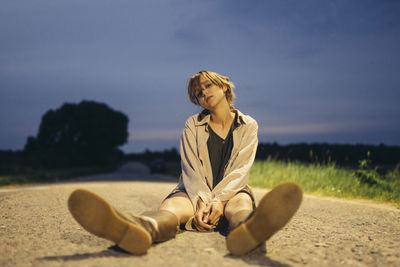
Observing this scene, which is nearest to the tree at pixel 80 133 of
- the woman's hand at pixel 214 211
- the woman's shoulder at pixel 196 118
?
the woman's shoulder at pixel 196 118

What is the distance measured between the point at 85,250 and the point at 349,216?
3.51m

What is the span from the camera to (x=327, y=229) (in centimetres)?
316

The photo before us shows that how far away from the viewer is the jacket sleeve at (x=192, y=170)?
9.07ft

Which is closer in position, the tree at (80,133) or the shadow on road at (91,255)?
the shadow on road at (91,255)

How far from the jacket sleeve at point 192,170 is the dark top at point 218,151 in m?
0.16

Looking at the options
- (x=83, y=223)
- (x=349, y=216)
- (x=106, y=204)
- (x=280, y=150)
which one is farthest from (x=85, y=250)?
(x=280, y=150)


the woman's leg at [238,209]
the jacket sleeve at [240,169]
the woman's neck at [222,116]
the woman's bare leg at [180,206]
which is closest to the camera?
the woman's leg at [238,209]

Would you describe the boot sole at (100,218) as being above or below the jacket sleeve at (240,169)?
below

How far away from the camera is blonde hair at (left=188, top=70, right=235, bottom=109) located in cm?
300

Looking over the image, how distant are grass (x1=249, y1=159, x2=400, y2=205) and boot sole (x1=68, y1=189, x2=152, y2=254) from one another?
552cm

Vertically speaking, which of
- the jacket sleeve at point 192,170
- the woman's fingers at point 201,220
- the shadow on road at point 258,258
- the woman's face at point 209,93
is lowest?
the shadow on road at point 258,258

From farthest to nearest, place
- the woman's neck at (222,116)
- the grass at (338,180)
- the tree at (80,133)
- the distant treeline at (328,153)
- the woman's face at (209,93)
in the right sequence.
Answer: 1. the tree at (80,133)
2. the distant treeline at (328,153)
3. the grass at (338,180)
4. the woman's neck at (222,116)
5. the woman's face at (209,93)

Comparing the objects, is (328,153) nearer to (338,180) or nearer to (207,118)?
(338,180)

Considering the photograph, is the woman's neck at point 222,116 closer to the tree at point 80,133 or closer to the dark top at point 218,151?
the dark top at point 218,151
